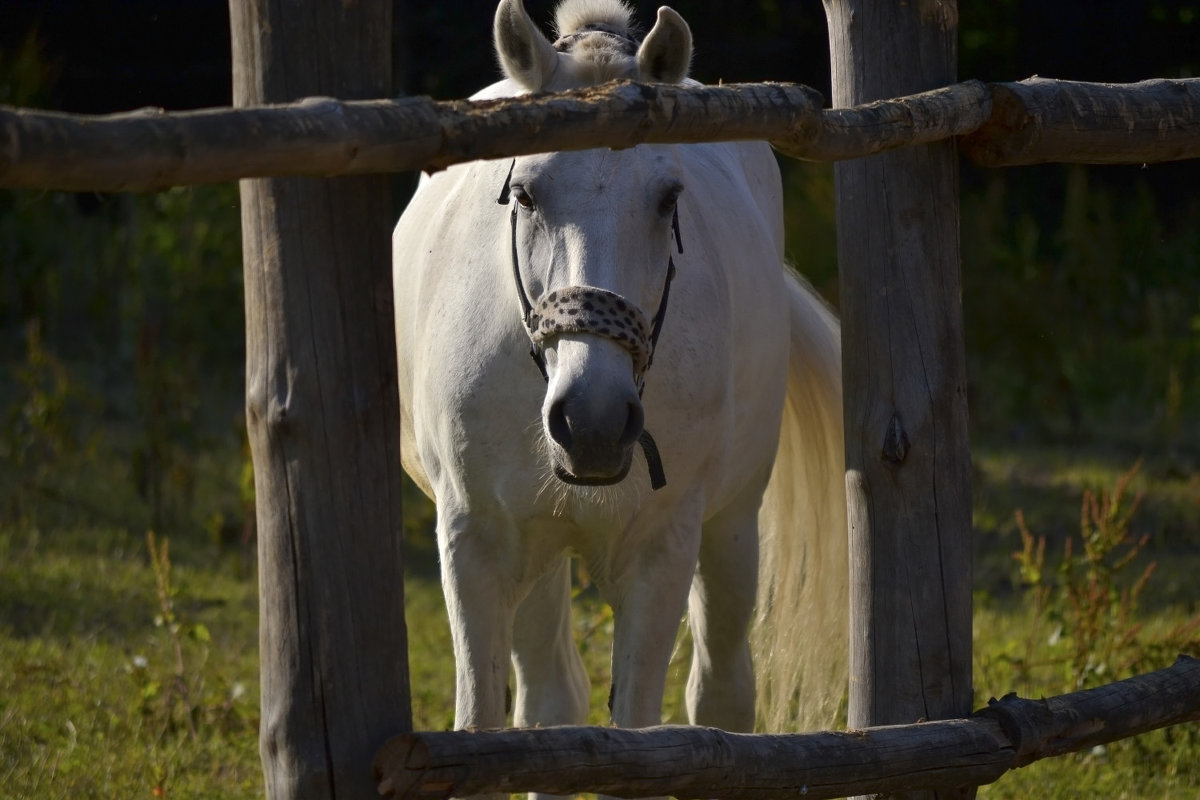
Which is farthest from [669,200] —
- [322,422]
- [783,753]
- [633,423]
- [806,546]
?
[806,546]

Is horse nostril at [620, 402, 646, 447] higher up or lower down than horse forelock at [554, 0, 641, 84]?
lower down

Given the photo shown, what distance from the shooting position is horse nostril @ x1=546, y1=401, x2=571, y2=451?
229 cm

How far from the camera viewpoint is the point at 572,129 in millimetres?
1950

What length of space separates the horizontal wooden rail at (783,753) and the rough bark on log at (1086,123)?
39.5 inches

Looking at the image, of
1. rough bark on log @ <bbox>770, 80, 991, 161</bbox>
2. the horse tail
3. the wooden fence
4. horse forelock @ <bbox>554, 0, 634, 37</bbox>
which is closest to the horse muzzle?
the wooden fence

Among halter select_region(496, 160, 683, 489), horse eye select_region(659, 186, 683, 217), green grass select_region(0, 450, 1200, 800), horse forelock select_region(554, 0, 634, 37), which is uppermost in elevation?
horse forelock select_region(554, 0, 634, 37)

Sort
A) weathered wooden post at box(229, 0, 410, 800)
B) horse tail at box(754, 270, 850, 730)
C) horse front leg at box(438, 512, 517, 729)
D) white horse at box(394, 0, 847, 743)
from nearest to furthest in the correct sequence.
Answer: weathered wooden post at box(229, 0, 410, 800)
white horse at box(394, 0, 847, 743)
horse front leg at box(438, 512, 517, 729)
horse tail at box(754, 270, 850, 730)

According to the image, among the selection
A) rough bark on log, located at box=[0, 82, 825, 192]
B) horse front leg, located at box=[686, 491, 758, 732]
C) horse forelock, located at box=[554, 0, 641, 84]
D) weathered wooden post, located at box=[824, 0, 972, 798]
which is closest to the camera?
rough bark on log, located at box=[0, 82, 825, 192]

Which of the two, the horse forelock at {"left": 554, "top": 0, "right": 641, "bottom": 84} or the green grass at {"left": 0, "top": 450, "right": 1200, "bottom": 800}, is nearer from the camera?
the horse forelock at {"left": 554, "top": 0, "right": 641, "bottom": 84}

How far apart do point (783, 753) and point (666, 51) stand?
128 cm

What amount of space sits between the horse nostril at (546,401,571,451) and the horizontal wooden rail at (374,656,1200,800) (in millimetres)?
474

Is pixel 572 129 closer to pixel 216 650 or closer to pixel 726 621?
pixel 726 621

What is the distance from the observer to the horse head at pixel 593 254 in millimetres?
2297

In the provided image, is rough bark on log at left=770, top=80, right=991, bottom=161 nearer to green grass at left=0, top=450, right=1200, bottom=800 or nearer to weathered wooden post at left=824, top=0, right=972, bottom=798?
weathered wooden post at left=824, top=0, right=972, bottom=798
